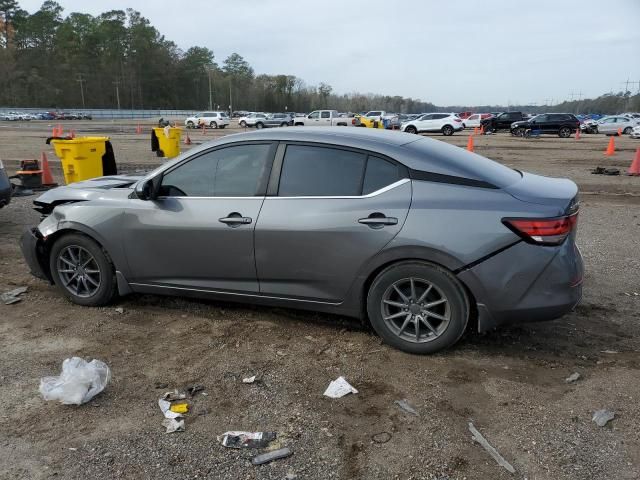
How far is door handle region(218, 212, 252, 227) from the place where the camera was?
4.04 meters

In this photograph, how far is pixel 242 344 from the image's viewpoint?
4.04 m

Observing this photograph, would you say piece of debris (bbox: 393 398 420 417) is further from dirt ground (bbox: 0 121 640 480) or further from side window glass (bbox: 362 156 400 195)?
side window glass (bbox: 362 156 400 195)

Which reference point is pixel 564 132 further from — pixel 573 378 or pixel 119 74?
pixel 119 74

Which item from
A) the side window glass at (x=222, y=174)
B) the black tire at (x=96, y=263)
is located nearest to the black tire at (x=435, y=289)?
the side window glass at (x=222, y=174)

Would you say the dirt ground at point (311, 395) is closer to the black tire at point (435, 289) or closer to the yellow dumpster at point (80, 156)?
the black tire at point (435, 289)

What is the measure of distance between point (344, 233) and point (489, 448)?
1.70 m

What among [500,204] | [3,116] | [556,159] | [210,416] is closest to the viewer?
[210,416]

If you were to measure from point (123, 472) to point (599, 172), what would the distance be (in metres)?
15.0

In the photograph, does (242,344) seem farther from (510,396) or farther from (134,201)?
(510,396)

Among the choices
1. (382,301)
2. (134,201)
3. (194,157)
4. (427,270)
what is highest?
(194,157)

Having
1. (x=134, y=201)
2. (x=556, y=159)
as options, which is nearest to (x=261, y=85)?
(x=556, y=159)

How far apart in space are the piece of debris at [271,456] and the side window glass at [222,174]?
202 cm

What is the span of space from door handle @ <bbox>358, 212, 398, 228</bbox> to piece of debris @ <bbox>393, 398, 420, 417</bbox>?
120cm

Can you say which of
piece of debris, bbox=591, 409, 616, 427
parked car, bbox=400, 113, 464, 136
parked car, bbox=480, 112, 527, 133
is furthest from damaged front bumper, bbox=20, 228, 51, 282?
parked car, bbox=480, 112, 527, 133
